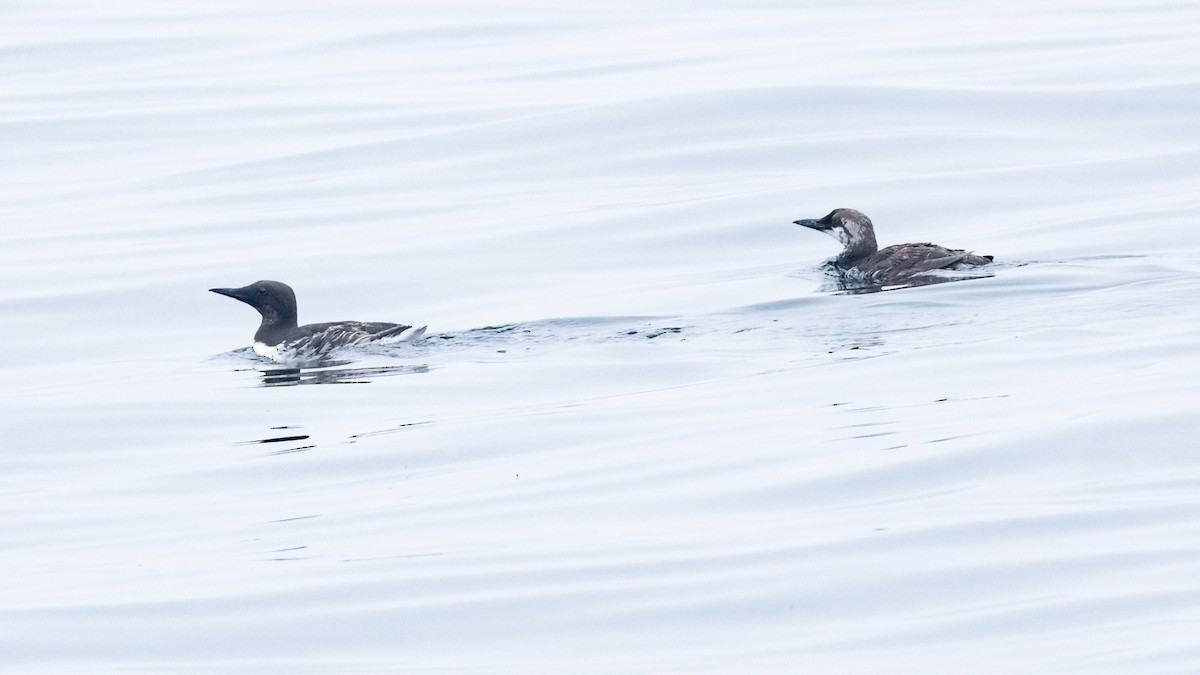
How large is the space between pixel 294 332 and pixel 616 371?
2.80 meters

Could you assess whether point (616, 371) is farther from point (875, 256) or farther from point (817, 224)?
point (817, 224)

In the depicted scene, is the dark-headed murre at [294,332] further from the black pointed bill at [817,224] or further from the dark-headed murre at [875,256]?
the black pointed bill at [817,224]

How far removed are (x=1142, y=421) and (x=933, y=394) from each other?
60.0 inches

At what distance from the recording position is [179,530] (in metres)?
8.88

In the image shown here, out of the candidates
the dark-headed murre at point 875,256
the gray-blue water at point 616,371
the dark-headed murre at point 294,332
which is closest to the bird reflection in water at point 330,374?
the gray-blue water at point 616,371

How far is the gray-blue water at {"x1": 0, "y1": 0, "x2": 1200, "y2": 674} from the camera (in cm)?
718

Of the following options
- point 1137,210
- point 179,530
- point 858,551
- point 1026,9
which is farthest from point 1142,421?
point 1026,9

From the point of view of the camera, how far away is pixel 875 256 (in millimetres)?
15734

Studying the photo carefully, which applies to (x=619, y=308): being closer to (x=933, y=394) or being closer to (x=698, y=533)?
(x=933, y=394)

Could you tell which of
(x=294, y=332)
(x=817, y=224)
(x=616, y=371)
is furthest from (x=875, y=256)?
(x=294, y=332)

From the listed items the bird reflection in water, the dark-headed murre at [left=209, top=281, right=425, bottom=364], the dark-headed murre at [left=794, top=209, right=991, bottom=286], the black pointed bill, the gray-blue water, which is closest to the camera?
the gray-blue water

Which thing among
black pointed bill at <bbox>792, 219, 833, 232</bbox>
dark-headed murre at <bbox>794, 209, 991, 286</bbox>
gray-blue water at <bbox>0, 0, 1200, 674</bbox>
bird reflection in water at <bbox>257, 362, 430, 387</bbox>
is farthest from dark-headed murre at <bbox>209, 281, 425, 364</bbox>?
black pointed bill at <bbox>792, 219, 833, 232</bbox>

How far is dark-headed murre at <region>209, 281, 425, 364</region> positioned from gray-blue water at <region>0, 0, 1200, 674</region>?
0.40 m

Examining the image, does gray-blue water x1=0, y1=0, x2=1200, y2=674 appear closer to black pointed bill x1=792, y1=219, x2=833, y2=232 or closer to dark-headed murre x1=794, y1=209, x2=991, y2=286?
dark-headed murre x1=794, y1=209, x2=991, y2=286
